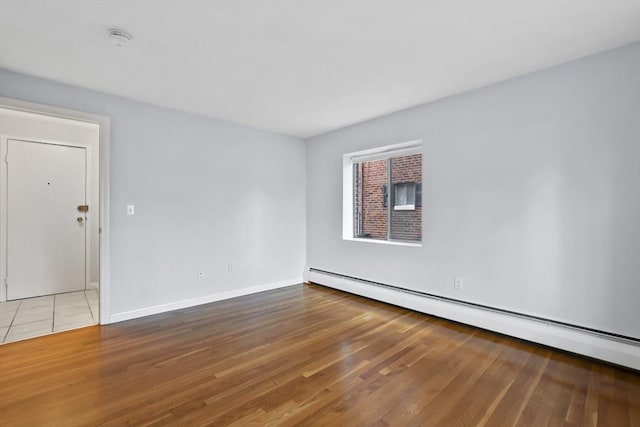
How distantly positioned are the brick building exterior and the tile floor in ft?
12.0

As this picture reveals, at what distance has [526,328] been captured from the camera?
275 centimetres

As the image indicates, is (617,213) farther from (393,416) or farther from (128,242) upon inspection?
(128,242)

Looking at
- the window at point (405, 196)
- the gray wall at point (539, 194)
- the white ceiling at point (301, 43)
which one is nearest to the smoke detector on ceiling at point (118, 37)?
the white ceiling at point (301, 43)

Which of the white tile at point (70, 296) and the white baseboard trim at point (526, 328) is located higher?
the white baseboard trim at point (526, 328)

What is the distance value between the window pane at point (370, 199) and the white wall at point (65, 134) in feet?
12.2

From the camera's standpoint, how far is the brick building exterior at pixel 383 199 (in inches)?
157

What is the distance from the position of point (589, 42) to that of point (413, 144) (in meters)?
1.79

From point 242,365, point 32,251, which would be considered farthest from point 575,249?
point 32,251

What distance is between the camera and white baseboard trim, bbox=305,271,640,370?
230cm

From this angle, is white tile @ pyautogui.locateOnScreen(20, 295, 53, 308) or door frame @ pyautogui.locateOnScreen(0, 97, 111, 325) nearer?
door frame @ pyautogui.locateOnScreen(0, 97, 111, 325)

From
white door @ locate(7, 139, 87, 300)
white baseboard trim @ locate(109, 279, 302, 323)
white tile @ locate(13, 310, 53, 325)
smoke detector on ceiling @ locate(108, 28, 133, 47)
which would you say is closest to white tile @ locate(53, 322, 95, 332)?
white baseboard trim @ locate(109, 279, 302, 323)

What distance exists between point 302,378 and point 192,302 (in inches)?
88.4

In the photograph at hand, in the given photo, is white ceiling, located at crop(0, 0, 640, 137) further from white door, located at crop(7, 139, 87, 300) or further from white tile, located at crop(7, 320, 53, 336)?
white tile, located at crop(7, 320, 53, 336)

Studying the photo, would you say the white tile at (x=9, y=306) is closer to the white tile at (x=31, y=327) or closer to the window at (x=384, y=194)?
the white tile at (x=31, y=327)
